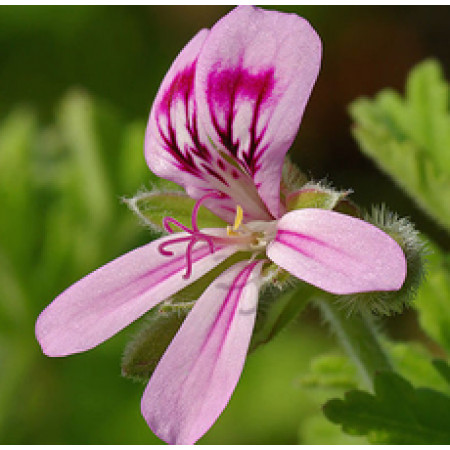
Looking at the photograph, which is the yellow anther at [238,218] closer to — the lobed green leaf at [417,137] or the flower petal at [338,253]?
the flower petal at [338,253]

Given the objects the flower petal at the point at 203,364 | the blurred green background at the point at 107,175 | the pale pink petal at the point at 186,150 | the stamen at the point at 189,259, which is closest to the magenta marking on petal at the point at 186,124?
the pale pink petal at the point at 186,150

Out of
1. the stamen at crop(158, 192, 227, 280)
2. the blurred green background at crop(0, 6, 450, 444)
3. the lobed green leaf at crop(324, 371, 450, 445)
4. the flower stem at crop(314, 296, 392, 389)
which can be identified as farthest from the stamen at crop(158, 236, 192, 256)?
the blurred green background at crop(0, 6, 450, 444)

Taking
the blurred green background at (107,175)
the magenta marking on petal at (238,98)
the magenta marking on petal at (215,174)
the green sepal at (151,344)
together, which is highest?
the magenta marking on petal at (238,98)

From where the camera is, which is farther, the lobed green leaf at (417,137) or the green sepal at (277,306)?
the lobed green leaf at (417,137)

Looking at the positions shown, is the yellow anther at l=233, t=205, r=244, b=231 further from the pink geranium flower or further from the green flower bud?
the green flower bud

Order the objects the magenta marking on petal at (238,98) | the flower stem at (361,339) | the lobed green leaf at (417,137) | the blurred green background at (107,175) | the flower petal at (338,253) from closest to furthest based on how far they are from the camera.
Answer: the flower petal at (338,253)
the magenta marking on petal at (238,98)
the flower stem at (361,339)
the lobed green leaf at (417,137)
the blurred green background at (107,175)

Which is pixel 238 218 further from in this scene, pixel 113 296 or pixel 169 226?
pixel 113 296
